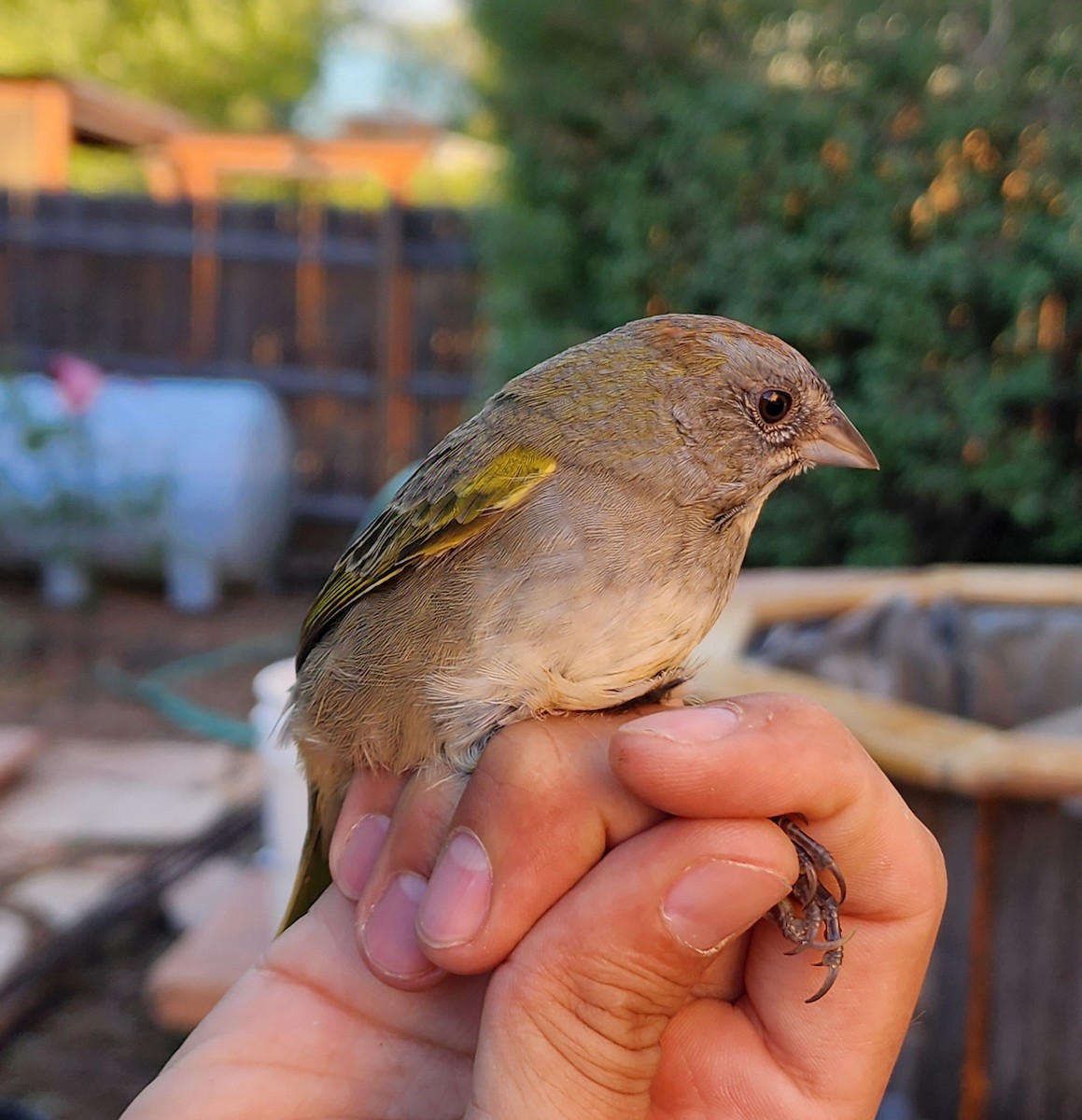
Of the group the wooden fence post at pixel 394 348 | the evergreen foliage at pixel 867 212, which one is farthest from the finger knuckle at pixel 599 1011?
the wooden fence post at pixel 394 348

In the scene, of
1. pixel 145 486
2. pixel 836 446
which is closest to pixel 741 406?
pixel 836 446

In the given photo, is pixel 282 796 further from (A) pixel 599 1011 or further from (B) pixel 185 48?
(B) pixel 185 48

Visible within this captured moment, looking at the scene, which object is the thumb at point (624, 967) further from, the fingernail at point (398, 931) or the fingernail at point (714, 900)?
the fingernail at point (398, 931)

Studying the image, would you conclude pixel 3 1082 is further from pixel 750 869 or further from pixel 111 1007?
pixel 750 869

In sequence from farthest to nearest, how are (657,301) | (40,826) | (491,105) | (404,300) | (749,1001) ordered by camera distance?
(404,300)
(491,105)
(657,301)
(40,826)
(749,1001)

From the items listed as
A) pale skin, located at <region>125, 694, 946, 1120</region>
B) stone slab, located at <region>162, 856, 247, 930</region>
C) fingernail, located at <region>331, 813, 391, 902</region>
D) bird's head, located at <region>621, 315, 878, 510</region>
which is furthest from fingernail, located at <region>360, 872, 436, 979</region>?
stone slab, located at <region>162, 856, 247, 930</region>

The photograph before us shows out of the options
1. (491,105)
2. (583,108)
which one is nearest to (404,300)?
(491,105)
